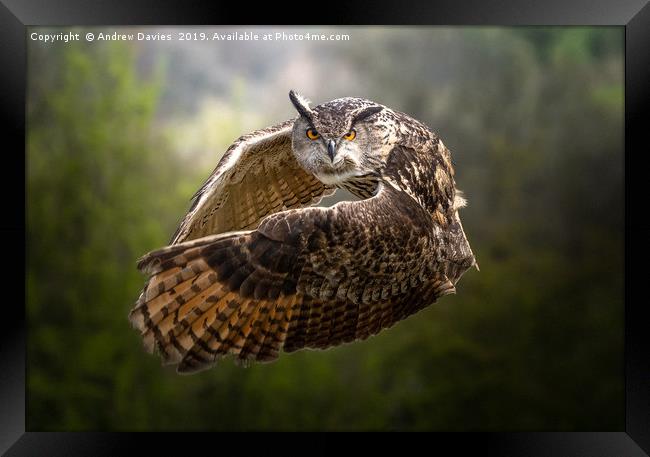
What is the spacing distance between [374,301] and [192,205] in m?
0.72

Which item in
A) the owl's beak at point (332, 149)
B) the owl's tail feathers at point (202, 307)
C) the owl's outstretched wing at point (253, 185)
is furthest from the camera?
the owl's outstretched wing at point (253, 185)

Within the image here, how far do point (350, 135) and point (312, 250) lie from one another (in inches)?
21.0

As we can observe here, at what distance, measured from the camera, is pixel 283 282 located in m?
1.86

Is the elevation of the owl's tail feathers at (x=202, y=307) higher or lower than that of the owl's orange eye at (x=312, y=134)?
lower

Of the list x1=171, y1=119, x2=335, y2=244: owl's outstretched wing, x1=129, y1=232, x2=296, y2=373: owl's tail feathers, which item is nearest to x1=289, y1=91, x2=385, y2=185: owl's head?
x1=171, y1=119, x2=335, y2=244: owl's outstretched wing

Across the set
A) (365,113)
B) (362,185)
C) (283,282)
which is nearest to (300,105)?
(365,113)

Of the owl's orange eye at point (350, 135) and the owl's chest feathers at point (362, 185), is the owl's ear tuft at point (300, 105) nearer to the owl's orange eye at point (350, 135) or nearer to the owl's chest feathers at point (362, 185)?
the owl's orange eye at point (350, 135)

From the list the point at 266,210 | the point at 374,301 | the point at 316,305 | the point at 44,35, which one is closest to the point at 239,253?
the point at 316,305

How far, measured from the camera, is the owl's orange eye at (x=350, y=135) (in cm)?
221

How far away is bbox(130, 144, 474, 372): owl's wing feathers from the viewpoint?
1.76 m

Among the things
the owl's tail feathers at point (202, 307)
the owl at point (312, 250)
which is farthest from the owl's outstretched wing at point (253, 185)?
the owl's tail feathers at point (202, 307)

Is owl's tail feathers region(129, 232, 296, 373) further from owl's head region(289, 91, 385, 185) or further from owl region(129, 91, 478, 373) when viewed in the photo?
owl's head region(289, 91, 385, 185)
